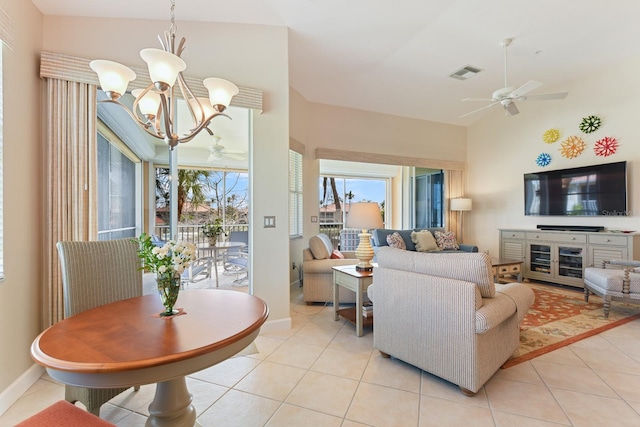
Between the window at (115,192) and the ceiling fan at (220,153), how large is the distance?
110cm

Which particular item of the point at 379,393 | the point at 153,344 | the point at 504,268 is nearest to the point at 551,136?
the point at 504,268

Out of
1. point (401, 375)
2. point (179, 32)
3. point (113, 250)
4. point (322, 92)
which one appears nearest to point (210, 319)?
point (113, 250)

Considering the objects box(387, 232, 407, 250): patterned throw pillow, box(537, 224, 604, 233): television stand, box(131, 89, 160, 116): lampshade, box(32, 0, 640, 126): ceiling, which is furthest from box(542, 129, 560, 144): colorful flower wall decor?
box(131, 89, 160, 116): lampshade

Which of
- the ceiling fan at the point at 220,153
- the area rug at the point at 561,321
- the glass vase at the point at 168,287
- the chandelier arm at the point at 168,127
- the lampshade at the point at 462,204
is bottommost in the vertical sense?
the area rug at the point at 561,321

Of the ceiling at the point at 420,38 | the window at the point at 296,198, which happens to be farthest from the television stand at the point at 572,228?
the window at the point at 296,198

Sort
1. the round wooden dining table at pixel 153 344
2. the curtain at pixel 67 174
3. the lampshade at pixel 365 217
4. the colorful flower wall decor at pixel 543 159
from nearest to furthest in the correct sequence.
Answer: the round wooden dining table at pixel 153 344
the curtain at pixel 67 174
the lampshade at pixel 365 217
the colorful flower wall decor at pixel 543 159

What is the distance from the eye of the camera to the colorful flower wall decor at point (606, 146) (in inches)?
169

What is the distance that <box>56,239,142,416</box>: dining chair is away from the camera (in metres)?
1.51

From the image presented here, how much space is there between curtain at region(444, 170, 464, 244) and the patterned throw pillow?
5.72ft

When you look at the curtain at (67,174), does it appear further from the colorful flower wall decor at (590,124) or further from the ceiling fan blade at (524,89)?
the colorful flower wall decor at (590,124)

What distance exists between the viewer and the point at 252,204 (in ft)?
9.74

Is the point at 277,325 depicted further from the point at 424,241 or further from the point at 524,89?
the point at 524,89

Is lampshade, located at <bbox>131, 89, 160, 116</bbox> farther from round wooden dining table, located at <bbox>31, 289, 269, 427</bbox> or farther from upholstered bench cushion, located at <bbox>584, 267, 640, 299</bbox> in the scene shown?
upholstered bench cushion, located at <bbox>584, 267, 640, 299</bbox>

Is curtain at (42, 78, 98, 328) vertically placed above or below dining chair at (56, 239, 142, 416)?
above
